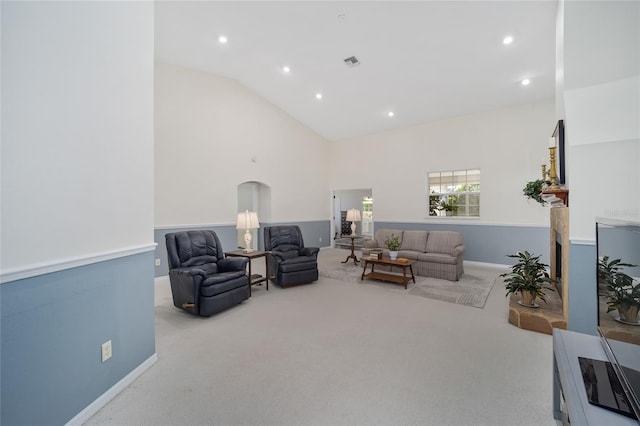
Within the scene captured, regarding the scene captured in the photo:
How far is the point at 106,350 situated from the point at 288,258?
3.03 meters

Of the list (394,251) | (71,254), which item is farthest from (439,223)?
(71,254)

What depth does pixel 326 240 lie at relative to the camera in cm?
873

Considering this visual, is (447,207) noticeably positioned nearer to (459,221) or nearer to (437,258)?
(459,221)

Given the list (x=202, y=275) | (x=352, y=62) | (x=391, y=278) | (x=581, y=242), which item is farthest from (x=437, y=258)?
(x=202, y=275)

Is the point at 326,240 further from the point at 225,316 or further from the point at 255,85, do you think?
the point at 225,316

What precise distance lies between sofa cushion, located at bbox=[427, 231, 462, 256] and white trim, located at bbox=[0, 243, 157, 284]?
5.07 meters

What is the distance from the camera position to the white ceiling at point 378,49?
139 inches

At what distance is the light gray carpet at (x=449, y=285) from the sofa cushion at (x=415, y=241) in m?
0.65

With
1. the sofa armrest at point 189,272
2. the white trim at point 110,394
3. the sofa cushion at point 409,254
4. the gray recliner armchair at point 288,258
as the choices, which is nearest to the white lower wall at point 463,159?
the sofa cushion at point 409,254

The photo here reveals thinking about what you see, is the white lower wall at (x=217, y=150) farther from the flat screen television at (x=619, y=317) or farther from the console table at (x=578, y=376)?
the flat screen television at (x=619, y=317)

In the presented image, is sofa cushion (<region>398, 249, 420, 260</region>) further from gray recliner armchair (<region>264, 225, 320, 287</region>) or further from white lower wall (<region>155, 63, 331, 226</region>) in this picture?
white lower wall (<region>155, 63, 331, 226</region>)

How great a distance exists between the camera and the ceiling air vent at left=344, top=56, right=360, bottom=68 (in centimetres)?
459

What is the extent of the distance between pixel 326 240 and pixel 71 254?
24.1 feet

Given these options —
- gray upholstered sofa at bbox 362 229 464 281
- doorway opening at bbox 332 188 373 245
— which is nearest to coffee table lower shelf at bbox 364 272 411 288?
gray upholstered sofa at bbox 362 229 464 281
